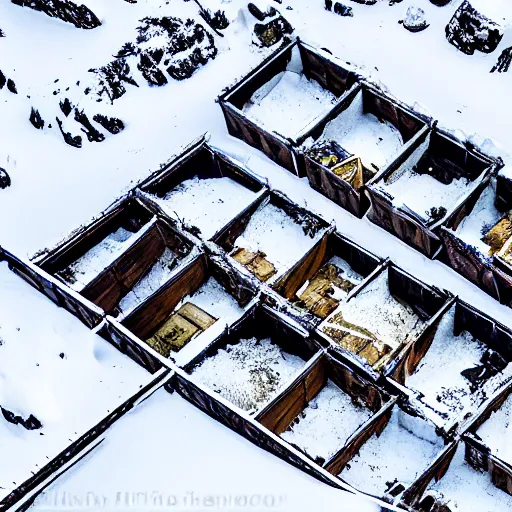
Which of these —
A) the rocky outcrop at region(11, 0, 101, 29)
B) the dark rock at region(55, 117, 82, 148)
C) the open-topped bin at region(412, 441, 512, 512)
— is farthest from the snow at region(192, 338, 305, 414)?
the rocky outcrop at region(11, 0, 101, 29)

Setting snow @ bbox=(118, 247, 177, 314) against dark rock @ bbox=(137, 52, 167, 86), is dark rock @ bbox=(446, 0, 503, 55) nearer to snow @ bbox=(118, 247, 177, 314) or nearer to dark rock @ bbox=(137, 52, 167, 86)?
dark rock @ bbox=(137, 52, 167, 86)

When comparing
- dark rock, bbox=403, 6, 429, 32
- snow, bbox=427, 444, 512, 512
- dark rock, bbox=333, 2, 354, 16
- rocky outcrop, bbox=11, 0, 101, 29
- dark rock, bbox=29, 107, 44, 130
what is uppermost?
dark rock, bbox=403, 6, 429, 32

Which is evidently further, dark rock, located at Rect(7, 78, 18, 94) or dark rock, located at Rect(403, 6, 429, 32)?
dark rock, located at Rect(403, 6, 429, 32)

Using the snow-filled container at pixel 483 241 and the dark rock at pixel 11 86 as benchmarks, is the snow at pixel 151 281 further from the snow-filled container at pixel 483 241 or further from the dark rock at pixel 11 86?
the snow-filled container at pixel 483 241

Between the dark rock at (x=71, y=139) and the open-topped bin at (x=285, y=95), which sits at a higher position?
the open-topped bin at (x=285, y=95)

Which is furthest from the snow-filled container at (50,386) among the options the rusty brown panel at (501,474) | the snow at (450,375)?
the rusty brown panel at (501,474)

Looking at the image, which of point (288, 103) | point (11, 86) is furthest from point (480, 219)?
point (11, 86)
